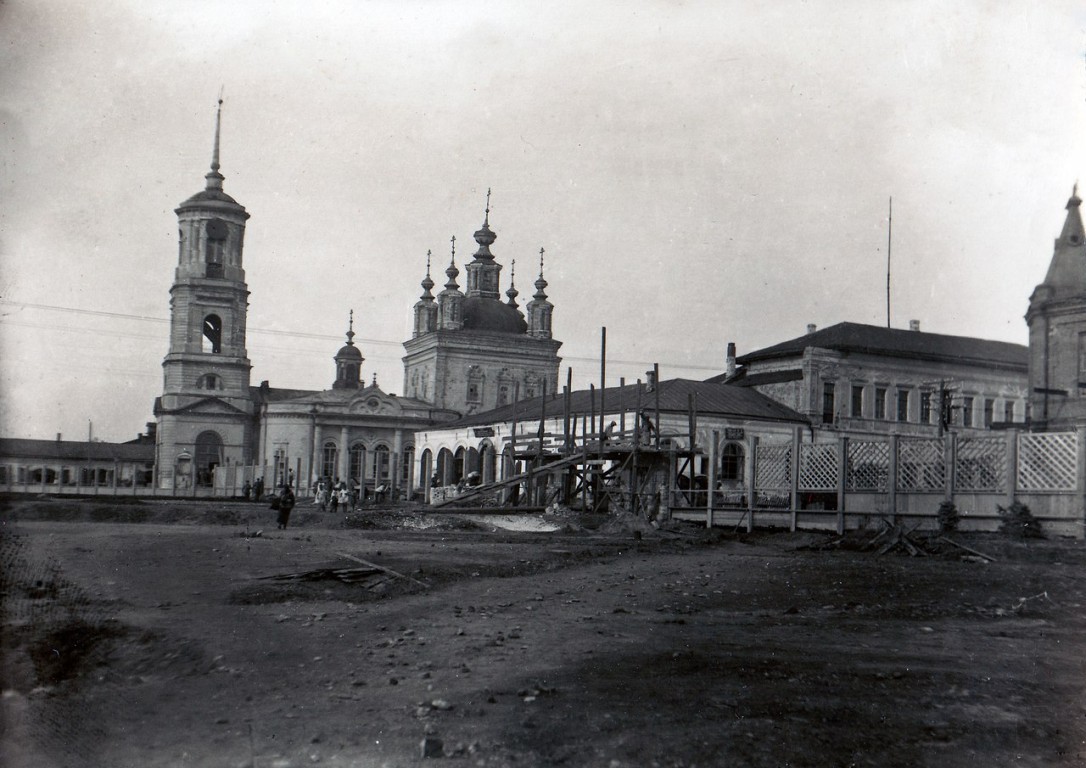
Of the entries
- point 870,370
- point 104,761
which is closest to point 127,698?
point 104,761

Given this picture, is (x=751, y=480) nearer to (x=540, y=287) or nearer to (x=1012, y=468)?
(x=1012, y=468)

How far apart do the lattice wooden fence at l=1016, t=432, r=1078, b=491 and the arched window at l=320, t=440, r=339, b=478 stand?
45291mm

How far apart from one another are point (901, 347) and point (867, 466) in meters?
30.1

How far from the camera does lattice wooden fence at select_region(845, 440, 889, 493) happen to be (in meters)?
16.5

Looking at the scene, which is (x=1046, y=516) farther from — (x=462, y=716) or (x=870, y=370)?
(x=870, y=370)

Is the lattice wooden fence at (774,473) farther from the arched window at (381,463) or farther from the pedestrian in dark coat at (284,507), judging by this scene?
the arched window at (381,463)

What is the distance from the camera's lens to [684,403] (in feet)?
123

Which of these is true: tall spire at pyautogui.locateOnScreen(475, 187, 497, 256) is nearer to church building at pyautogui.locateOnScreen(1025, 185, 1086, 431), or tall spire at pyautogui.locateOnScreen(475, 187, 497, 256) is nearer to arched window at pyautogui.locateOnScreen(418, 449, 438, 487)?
arched window at pyautogui.locateOnScreen(418, 449, 438, 487)

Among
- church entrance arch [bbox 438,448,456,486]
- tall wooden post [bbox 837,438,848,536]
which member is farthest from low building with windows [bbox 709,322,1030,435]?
tall wooden post [bbox 837,438,848,536]

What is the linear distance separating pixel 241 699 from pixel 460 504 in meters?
21.4

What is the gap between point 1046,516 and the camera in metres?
13.5

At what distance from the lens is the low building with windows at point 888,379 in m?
43.1

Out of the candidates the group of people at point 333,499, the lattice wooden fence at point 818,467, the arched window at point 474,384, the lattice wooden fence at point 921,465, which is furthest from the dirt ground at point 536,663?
the arched window at point 474,384

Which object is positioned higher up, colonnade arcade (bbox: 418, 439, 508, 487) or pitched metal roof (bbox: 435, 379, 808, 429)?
pitched metal roof (bbox: 435, 379, 808, 429)
